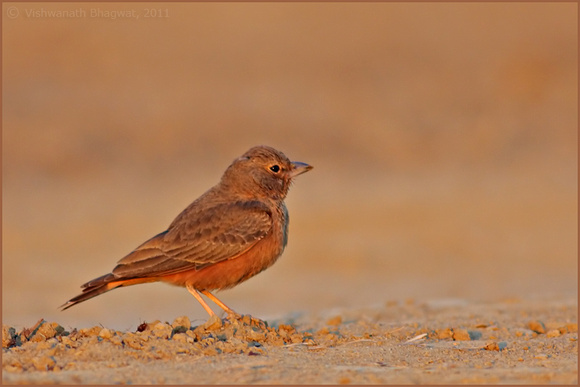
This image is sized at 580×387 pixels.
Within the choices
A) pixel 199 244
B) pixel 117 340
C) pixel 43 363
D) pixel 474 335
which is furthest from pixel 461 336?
pixel 43 363

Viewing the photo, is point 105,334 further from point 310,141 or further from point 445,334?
point 310,141

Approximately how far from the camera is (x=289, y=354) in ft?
24.5

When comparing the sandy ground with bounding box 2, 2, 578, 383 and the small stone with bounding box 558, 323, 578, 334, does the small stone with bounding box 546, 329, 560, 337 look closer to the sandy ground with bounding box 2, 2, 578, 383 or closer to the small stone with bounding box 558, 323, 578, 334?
the sandy ground with bounding box 2, 2, 578, 383

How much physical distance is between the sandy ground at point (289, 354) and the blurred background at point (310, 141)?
3.69 meters

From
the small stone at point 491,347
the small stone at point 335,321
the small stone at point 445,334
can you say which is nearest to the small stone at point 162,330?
the small stone at point 445,334

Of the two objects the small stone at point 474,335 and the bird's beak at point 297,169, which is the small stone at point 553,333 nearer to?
the small stone at point 474,335

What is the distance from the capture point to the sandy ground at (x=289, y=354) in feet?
21.0

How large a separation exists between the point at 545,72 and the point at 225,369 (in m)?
26.5

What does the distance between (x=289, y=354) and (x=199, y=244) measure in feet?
6.83

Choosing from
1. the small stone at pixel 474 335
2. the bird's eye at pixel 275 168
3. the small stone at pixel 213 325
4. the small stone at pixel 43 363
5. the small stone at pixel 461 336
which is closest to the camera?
the small stone at pixel 43 363

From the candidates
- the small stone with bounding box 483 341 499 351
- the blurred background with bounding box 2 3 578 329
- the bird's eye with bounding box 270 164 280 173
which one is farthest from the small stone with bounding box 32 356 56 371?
the blurred background with bounding box 2 3 578 329

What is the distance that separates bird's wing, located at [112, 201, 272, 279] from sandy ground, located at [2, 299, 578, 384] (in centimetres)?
81

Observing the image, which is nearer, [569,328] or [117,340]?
[117,340]

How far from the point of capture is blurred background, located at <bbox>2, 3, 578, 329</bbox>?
16.4 m
